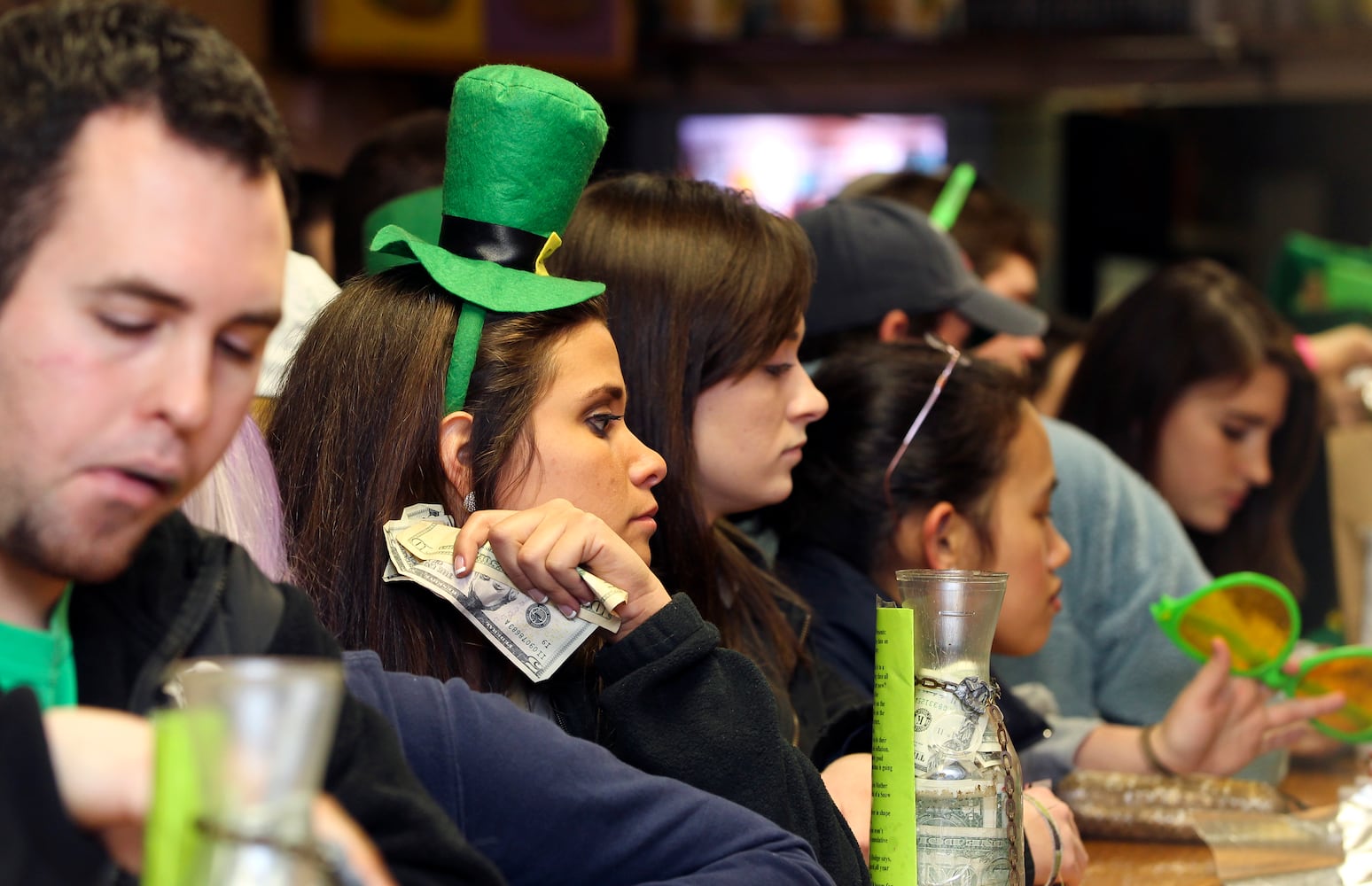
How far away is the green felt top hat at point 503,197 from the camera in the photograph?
1.42m

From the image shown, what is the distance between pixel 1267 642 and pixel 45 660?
1.57 m

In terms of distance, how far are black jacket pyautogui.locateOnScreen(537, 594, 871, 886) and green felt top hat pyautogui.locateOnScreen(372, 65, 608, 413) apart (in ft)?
1.08

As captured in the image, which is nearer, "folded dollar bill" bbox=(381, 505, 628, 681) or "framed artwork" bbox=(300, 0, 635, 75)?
"folded dollar bill" bbox=(381, 505, 628, 681)

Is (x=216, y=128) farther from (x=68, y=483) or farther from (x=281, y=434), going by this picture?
(x=281, y=434)

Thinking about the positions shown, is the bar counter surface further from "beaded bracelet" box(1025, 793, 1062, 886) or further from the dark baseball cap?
the dark baseball cap

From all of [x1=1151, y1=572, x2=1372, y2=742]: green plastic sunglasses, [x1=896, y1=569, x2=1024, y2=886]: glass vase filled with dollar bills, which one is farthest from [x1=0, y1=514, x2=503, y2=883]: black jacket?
[x1=1151, y1=572, x2=1372, y2=742]: green plastic sunglasses

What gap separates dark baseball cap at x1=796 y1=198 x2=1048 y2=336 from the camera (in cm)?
241

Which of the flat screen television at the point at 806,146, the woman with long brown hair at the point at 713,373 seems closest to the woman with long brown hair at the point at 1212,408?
the woman with long brown hair at the point at 713,373

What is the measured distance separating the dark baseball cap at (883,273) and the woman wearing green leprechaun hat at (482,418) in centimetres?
95

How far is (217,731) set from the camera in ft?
1.87

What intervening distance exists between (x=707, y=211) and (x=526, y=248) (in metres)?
0.37

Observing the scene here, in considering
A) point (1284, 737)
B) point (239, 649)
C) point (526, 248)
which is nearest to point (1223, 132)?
point (1284, 737)

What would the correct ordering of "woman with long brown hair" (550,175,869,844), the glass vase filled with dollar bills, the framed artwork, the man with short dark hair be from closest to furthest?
the man with short dark hair, the glass vase filled with dollar bills, "woman with long brown hair" (550,175,869,844), the framed artwork

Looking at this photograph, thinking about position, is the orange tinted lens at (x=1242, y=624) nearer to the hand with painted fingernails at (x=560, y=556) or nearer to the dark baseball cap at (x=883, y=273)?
the dark baseball cap at (x=883, y=273)
